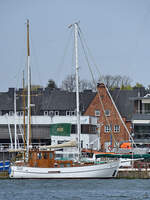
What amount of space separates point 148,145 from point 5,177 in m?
32.8

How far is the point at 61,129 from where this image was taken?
10900 cm

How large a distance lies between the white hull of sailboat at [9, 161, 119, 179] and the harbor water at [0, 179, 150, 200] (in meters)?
1.19

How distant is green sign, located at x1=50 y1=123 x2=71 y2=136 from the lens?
4245 inches

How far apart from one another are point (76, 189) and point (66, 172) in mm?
10872

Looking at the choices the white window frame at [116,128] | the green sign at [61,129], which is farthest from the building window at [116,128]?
the green sign at [61,129]

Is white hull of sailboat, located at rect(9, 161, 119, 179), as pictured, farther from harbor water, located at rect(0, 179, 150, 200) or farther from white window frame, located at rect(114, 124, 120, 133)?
white window frame, located at rect(114, 124, 120, 133)

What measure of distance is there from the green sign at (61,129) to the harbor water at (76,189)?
2993cm

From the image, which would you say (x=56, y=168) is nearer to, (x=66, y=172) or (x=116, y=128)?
(x=66, y=172)

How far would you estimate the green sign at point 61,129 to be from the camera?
10781cm

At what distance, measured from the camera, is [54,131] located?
108875 mm

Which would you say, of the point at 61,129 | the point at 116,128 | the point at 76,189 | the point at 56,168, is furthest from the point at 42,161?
the point at 116,128

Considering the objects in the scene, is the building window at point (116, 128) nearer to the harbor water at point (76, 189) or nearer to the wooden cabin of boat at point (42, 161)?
the harbor water at point (76, 189)

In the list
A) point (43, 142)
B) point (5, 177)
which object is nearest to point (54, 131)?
point (43, 142)

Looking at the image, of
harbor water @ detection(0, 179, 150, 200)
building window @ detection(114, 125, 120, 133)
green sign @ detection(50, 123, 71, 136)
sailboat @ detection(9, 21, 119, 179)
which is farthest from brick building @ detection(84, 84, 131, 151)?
harbor water @ detection(0, 179, 150, 200)
